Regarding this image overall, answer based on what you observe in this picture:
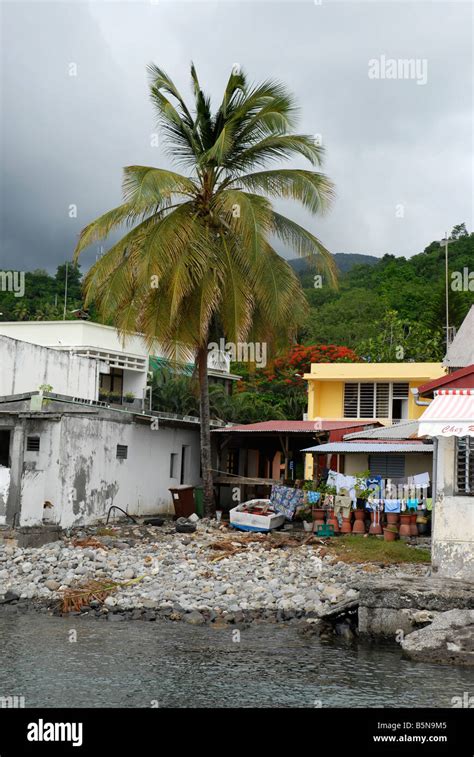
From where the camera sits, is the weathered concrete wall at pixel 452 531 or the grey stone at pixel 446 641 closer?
the grey stone at pixel 446 641

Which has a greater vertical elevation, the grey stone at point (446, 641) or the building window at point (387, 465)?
the building window at point (387, 465)

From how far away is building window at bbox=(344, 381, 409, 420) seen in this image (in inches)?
1352

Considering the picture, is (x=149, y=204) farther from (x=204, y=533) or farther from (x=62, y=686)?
(x=62, y=686)

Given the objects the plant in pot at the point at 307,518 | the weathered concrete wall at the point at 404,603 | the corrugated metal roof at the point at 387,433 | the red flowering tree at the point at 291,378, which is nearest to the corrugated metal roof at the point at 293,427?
the corrugated metal roof at the point at 387,433

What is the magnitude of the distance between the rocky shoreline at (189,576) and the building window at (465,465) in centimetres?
203

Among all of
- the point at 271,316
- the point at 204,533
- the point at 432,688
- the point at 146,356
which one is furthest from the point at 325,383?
the point at 432,688

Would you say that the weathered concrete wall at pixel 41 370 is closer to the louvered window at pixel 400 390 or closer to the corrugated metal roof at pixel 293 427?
the corrugated metal roof at pixel 293 427

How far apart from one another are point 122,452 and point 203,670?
1446 centimetres

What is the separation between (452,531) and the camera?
15.5m

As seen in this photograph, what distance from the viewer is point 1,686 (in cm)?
1136

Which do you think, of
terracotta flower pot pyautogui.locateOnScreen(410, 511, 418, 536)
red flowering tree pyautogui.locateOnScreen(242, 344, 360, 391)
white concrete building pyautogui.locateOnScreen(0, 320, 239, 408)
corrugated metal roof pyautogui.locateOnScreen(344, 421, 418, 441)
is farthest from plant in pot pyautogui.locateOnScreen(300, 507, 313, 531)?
red flowering tree pyautogui.locateOnScreen(242, 344, 360, 391)

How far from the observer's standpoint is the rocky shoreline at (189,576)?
1593 centimetres

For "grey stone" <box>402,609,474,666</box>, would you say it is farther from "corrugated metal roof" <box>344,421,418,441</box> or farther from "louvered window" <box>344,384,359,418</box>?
"louvered window" <box>344,384,359,418</box>
